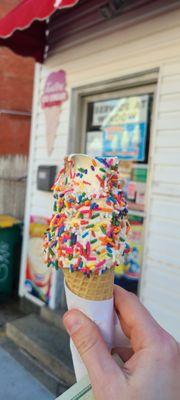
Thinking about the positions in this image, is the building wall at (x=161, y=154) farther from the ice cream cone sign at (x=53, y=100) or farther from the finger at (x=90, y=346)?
the finger at (x=90, y=346)

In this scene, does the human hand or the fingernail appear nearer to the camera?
the human hand

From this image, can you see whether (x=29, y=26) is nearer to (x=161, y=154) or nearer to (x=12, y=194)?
(x=161, y=154)

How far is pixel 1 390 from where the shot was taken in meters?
3.63

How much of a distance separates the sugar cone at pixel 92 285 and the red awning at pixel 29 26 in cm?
245

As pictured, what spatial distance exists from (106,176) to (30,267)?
401 cm

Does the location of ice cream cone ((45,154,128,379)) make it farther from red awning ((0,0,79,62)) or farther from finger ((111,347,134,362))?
red awning ((0,0,79,62))

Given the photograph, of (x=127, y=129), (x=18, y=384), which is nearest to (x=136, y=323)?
(x=18, y=384)

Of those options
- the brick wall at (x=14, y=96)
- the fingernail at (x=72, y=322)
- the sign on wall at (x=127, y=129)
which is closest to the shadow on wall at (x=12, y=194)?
the brick wall at (x=14, y=96)

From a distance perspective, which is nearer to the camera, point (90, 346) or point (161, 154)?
point (90, 346)

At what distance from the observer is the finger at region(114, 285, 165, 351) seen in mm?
1325

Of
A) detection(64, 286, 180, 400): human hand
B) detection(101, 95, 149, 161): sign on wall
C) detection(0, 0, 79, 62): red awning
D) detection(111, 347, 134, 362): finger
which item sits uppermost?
detection(0, 0, 79, 62): red awning

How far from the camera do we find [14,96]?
25.4 feet

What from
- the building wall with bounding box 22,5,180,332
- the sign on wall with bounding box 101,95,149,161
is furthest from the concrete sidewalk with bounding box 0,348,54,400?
the sign on wall with bounding box 101,95,149,161

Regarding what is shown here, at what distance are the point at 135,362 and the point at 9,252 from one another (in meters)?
4.81
